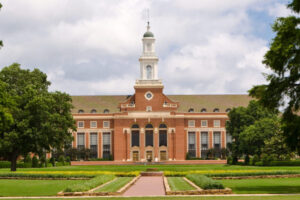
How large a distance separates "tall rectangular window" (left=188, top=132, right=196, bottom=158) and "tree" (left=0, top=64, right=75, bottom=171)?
50.3 meters

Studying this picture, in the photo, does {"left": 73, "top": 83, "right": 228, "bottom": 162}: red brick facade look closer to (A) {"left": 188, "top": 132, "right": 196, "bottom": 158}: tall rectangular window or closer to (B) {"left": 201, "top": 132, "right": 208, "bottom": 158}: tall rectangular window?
(A) {"left": 188, "top": 132, "right": 196, "bottom": 158}: tall rectangular window

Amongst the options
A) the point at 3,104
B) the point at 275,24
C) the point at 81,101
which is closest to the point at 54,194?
the point at 3,104

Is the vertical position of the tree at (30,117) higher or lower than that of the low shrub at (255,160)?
higher

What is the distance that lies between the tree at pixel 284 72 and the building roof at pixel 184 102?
3079 inches

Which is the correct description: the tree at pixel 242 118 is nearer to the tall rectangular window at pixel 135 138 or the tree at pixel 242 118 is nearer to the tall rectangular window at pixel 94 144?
the tall rectangular window at pixel 135 138

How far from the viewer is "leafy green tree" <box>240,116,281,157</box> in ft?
226

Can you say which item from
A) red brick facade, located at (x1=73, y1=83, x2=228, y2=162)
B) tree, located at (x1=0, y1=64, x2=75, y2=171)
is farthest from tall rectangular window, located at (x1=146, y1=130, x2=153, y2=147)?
tree, located at (x1=0, y1=64, x2=75, y2=171)

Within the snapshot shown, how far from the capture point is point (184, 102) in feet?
354

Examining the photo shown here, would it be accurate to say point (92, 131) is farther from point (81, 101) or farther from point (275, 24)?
point (275, 24)

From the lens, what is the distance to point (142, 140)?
328ft

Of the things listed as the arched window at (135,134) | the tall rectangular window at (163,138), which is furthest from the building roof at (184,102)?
the tall rectangular window at (163,138)

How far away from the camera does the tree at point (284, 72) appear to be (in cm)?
2619

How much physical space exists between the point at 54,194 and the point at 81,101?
277ft

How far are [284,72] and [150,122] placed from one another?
74.4 m
